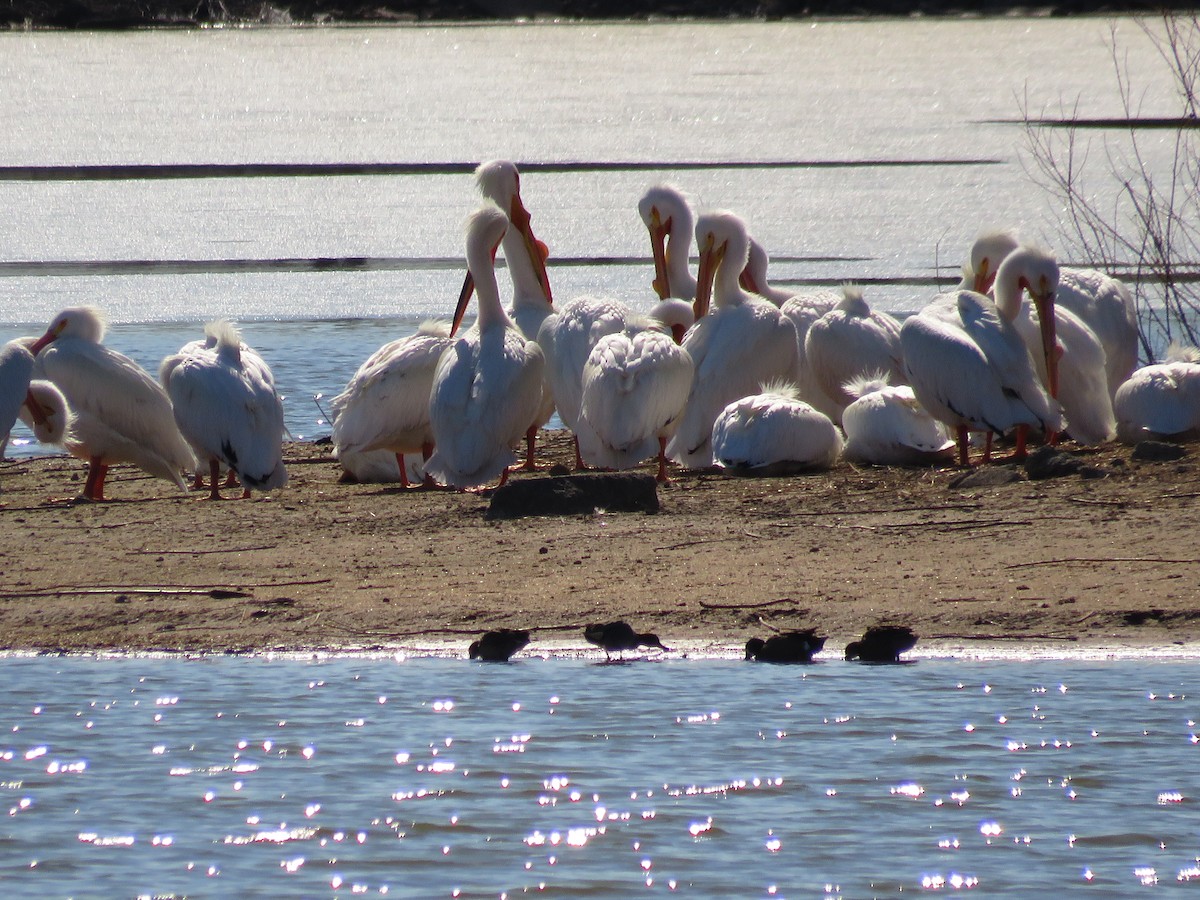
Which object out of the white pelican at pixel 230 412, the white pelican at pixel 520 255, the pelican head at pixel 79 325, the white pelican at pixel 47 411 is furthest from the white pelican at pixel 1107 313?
the white pelican at pixel 47 411

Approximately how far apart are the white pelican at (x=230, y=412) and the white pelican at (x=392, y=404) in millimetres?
330

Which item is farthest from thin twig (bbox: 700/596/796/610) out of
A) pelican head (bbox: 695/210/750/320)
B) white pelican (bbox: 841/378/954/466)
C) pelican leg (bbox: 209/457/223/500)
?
pelican head (bbox: 695/210/750/320)

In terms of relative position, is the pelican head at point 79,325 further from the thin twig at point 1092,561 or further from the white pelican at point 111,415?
the thin twig at point 1092,561

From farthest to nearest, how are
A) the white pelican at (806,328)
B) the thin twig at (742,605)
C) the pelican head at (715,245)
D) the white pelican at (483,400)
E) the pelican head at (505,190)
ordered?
the pelican head at (505,190), the pelican head at (715,245), the white pelican at (806,328), the white pelican at (483,400), the thin twig at (742,605)

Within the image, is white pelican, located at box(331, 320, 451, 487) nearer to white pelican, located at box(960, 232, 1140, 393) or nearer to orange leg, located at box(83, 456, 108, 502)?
orange leg, located at box(83, 456, 108, 502)

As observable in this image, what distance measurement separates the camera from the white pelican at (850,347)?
927cm

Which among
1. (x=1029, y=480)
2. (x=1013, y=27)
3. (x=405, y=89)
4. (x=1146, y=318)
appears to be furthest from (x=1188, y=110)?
(x=1013, y=27)

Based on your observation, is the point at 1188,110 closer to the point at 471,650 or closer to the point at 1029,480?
the point at 1029,480

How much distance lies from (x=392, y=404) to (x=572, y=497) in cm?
153

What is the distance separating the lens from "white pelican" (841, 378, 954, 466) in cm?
855

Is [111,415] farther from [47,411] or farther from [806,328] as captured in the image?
[806,328]

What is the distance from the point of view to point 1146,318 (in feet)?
42.7

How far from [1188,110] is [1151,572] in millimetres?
5040

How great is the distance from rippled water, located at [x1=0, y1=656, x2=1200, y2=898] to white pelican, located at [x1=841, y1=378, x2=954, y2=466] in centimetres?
322
